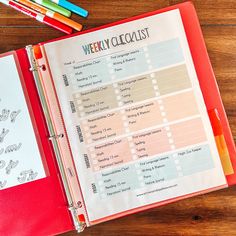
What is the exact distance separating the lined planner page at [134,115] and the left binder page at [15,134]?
0.20 ft

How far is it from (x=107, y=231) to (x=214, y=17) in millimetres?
425

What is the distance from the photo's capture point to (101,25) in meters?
0.69

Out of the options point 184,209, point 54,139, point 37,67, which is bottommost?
point 184,209

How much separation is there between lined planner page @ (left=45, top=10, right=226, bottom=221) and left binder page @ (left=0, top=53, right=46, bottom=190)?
0.20 feet

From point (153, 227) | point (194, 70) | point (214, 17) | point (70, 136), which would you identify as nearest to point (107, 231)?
point (153, 227)

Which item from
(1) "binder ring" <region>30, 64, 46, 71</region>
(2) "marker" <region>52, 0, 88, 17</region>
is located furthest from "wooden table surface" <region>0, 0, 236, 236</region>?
(1) "binder ring" <region>30, 64, 46, 71</region>

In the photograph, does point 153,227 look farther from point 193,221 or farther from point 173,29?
point 173,29

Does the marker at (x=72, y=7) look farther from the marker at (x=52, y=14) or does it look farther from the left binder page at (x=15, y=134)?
the left binder page at (x=15, y=134)

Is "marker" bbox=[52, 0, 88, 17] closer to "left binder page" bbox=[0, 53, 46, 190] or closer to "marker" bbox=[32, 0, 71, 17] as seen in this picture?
"marker" bbox=[32, 0, 71, 17]

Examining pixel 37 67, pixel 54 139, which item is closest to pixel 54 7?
pixel 37 67

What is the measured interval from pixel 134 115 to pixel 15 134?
20 centimetres

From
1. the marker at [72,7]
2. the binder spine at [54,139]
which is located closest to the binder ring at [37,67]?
the binder spine at [54,139]

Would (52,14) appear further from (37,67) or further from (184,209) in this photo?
(184,209)

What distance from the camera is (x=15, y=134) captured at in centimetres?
66
